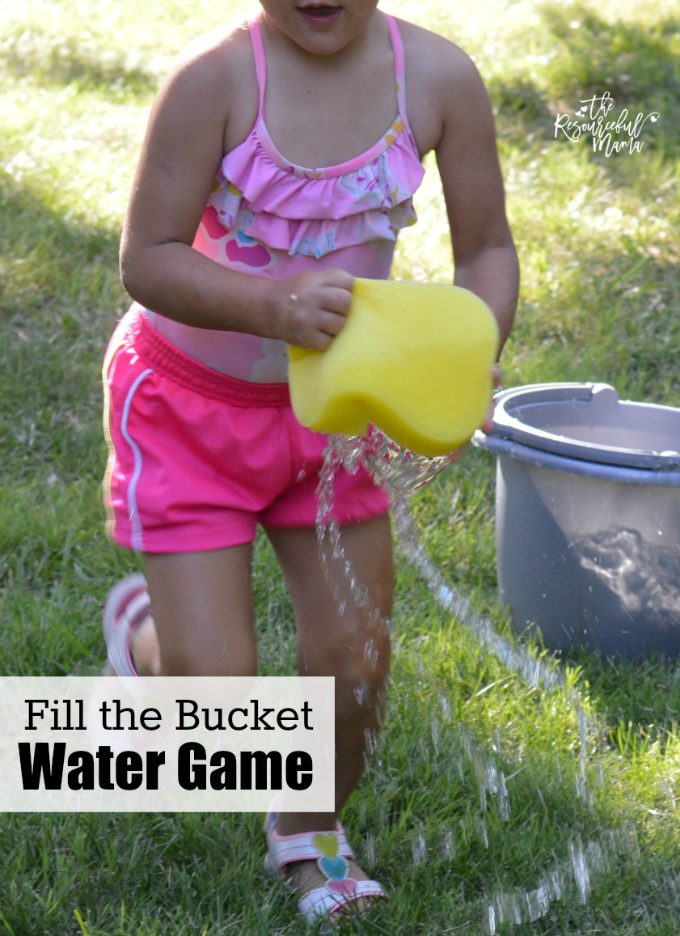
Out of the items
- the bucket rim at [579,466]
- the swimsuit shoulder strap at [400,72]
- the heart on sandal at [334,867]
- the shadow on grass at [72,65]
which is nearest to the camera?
the swimsuit shoulder strap at [400,72]

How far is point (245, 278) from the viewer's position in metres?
1.69

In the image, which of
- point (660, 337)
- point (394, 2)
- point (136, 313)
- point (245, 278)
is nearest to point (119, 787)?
point (136, 313)

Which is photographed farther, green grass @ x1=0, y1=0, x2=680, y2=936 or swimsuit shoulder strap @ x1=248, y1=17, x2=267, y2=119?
green grass @ x1=0, y1=0, x2=680, y2=936

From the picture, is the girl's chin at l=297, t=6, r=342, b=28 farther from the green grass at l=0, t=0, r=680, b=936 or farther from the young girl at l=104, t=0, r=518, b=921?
the green grass at l=0, t=0, r=680, b=936

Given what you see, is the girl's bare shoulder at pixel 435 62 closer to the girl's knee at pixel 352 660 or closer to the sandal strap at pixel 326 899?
the girl's knee at pixel 352 660

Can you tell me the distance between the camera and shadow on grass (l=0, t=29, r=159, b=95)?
17.3 feet

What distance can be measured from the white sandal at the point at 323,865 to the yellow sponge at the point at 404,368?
74cm

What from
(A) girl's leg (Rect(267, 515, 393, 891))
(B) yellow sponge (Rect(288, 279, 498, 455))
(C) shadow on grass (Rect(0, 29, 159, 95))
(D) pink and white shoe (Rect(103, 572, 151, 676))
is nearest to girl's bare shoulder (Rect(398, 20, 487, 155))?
(B) yellow sponge (Rect(288, 279, 498, 455))

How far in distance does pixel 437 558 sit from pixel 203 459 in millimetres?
1079

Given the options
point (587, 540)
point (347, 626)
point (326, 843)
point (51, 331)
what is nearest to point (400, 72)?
point (347, 626)

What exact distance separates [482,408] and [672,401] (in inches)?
77.3

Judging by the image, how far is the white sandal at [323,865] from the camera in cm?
190

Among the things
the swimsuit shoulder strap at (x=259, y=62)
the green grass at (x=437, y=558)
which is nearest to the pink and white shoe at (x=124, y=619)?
the green grass at (x=437, y=558)

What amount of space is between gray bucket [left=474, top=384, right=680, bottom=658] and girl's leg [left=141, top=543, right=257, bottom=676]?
2.74ft
